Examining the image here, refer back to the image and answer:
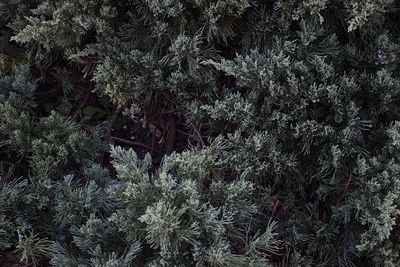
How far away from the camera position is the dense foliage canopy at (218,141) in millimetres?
1856

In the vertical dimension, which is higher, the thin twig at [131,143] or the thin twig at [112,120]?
the thin twig at [112,120]

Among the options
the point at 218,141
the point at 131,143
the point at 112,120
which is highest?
the point at 218,141

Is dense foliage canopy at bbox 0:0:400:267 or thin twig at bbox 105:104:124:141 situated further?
thin twig at bbox 105:104:124:141

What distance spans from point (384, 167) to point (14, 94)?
1.74 meters

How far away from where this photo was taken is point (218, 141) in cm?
210

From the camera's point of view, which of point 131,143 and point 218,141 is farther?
point 131,143

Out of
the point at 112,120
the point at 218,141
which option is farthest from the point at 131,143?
the point at 218,141

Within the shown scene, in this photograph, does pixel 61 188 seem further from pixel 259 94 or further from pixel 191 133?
pixel 259 94

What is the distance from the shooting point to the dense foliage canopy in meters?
1.86

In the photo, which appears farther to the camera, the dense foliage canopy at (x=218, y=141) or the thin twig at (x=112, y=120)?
the thin twig at (x=112, y=120)

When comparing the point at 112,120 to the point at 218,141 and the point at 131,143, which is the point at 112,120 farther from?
the point at 218,141

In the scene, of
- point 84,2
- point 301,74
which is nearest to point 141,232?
point 301,74

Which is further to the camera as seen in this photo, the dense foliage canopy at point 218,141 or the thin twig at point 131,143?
the thin twig at point 131,143

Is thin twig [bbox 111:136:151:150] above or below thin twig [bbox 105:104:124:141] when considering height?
below
